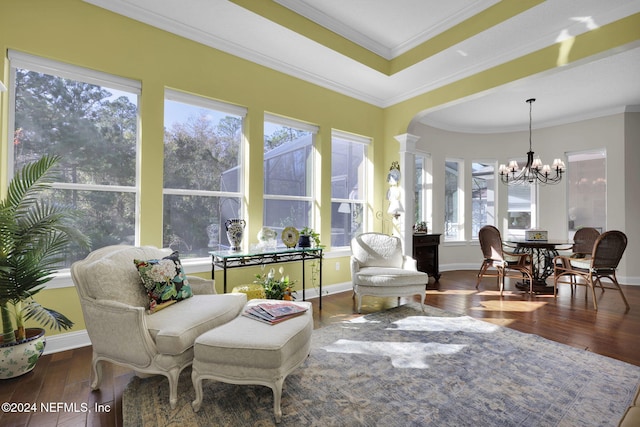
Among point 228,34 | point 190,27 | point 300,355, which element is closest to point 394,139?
point 228,34

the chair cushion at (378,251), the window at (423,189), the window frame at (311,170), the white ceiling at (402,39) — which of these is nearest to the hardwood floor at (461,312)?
the chair cushion at (378,251)

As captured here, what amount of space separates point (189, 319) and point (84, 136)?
78.9 inches

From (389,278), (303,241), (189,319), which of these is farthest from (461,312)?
(189,319)

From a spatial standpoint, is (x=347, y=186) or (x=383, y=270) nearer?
(x=383, y=270)

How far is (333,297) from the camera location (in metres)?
4.26

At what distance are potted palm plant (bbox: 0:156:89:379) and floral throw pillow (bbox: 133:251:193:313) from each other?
0.50 m

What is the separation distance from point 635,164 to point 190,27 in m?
7.23

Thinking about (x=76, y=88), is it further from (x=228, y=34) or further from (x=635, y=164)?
(x=635, y=164)

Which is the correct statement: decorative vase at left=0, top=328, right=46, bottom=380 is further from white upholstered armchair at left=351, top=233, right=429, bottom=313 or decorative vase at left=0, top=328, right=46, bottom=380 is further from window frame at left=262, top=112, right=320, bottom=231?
white upholstered armchair at left=351, top=233, right=429, bottom=313

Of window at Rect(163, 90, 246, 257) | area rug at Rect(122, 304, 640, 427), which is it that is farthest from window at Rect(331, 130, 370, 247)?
area rug at Rect(122, 304, 640, 427)

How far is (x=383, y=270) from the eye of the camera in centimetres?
374

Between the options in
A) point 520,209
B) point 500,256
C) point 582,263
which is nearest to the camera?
point 582,263

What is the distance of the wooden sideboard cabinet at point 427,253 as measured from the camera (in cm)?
522

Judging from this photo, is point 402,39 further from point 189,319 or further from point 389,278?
point 189,319
